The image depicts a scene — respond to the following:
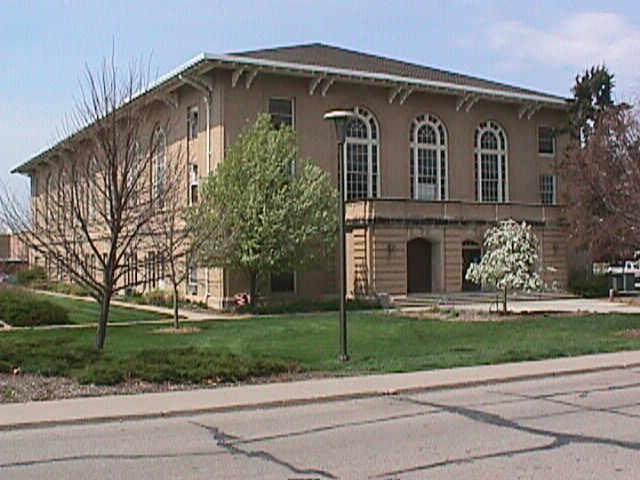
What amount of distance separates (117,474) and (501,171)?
4198 cm

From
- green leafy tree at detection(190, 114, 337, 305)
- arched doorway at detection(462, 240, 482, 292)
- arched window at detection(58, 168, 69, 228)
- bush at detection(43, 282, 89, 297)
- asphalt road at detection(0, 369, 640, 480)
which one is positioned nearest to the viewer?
asphalt road at detection(0, 369, 640, 480)

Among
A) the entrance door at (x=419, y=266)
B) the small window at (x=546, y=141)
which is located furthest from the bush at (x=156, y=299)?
the small window at (x=546, y=141)

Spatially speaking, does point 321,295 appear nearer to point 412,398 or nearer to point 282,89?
point 282,89

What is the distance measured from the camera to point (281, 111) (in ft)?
135

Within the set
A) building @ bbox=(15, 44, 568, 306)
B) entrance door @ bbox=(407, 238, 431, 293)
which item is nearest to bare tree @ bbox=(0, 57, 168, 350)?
building @ bbox=(15, 44, 568, 306)

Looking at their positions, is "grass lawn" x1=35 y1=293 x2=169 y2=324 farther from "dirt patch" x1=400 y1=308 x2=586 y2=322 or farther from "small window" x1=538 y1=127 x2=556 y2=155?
"small window" x1=538 y1=127 x2=556 y2=155

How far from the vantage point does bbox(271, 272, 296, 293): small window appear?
40041mm

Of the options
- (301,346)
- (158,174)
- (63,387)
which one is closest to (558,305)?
(301,346)

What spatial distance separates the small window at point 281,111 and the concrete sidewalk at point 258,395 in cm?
2606

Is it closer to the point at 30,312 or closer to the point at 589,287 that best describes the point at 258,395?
the point at 30,312

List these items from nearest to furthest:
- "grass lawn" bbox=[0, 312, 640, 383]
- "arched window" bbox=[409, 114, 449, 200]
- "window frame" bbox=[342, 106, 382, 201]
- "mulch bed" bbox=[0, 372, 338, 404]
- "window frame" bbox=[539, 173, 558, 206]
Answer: "mulch bed" bbox=[0, 372, 338, 404], "grass lawn" bbox=[0, 312, 640, 383], "window frame" bbox=[342, 106, 382, 201], "arched window" bbox=[409, 114, 449, 200], "window frame" bbox=[539, 173, 558, 206]

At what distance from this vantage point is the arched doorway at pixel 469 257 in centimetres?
4419

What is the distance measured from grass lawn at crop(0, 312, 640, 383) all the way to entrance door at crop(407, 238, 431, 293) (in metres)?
11.1

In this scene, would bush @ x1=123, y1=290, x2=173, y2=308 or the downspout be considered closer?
the downspout
